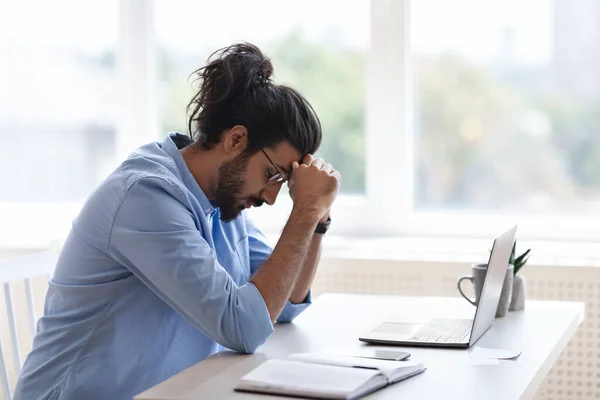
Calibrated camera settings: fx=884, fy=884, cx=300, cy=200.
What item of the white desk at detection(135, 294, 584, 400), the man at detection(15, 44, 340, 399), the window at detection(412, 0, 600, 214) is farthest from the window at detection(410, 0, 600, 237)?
the man at detection(15, 44, 340, 399)

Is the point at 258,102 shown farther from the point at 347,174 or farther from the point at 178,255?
the point at 347,174

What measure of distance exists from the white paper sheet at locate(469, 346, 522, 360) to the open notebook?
164 mm

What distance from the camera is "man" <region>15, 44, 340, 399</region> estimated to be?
1.67 m

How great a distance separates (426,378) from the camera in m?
1.57

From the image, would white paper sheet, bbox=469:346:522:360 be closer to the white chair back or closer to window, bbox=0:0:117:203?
the white chair back

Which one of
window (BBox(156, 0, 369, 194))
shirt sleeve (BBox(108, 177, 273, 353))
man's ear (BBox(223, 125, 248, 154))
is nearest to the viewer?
shirt sleeve (BBox(108, 177, 273, 353))

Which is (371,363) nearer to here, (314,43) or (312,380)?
(312,380)

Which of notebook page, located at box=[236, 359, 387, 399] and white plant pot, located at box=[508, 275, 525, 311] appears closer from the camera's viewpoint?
notebook page, located at box=[236, 359, 387, 399]

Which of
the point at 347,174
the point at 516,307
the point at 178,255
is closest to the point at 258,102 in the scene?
the point at 178,255

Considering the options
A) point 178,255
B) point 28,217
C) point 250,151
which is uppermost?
point 250,151

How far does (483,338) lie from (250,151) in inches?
25.0

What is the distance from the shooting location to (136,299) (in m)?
1.76

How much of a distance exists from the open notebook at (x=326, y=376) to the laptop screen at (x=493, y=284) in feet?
0.88

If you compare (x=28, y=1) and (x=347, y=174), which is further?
(x=28, y=1)
